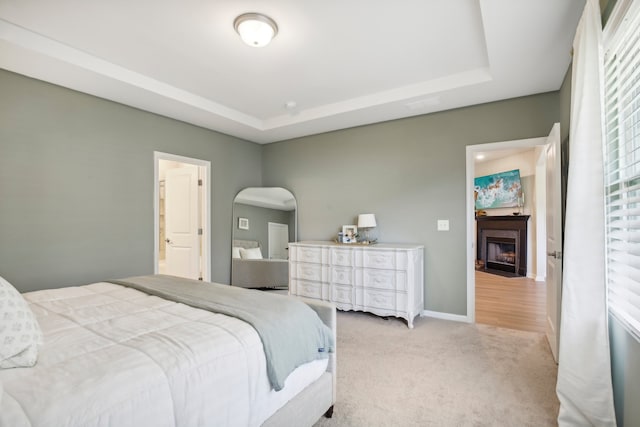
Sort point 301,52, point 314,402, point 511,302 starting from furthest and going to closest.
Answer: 1. point 511,302
2. point 301,52
3. point 314,402

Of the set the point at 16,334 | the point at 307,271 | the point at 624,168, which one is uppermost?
the point at 624,168

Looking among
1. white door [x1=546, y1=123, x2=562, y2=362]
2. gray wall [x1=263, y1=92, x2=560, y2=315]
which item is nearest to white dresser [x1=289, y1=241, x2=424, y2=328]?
gray wall [x1=263, y1=92, x2=560, y2=315]

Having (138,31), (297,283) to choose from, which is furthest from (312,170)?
(138,31)

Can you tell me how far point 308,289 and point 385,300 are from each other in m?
1.06

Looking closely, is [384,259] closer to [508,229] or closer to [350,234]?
[350,234]

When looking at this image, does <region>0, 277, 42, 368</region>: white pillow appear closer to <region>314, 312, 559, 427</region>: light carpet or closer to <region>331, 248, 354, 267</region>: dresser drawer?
<region>314, 312, 559, 427</region>: light carpet

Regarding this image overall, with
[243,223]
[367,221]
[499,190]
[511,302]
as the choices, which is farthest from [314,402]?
[499,190]

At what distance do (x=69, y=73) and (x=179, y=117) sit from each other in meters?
1.25

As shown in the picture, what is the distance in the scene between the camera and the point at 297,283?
14.0 ft

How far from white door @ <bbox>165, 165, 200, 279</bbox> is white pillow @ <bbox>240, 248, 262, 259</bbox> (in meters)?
0.63

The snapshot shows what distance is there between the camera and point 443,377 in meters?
2.34

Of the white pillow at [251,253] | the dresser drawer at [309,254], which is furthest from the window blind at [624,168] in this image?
the white pillow at [251,253]

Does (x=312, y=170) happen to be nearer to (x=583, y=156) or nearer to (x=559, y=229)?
(x=559, y=229)

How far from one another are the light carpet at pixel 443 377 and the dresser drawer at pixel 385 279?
0.43 metres
